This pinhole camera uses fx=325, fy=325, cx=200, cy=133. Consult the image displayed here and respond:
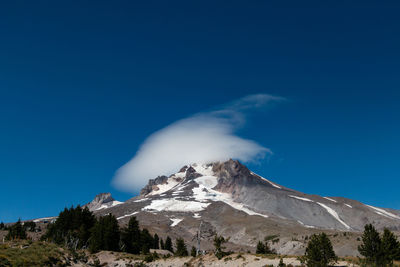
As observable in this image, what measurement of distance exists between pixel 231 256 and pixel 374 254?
23340mm

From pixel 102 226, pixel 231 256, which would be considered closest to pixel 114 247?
pixel 102 226

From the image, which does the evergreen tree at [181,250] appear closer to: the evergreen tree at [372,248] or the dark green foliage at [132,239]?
the dark green foliage at [132,239]

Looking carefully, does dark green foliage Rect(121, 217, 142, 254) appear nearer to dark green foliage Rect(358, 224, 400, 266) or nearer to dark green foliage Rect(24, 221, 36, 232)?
dark green foliage Rect(24, 221, 36, 232)

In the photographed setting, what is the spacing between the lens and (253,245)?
15638 cm

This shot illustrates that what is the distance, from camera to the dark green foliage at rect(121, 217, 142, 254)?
8850cm

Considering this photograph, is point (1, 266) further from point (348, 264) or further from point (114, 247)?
point (114, 247)

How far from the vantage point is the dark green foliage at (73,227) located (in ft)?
289

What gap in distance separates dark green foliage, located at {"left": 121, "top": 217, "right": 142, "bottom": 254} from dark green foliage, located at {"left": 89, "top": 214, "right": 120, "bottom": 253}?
493 centimetres

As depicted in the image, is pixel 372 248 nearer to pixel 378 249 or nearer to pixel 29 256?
pixel 378 249

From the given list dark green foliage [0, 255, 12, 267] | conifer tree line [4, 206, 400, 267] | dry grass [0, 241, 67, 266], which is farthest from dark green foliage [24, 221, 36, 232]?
dark green foliage [0, 255, 12, 267]

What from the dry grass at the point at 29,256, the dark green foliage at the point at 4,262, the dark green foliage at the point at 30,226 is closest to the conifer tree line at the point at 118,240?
the dry grass at the point at 29,256

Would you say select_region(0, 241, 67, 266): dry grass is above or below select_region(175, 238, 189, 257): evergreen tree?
above

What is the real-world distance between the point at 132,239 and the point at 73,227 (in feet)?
58.1

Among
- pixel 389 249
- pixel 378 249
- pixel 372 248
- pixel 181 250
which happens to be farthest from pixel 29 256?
pixel 181 250
